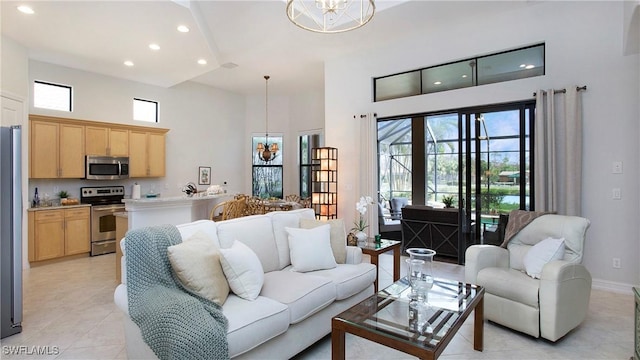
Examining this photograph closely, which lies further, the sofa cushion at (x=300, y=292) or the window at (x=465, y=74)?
the window at (x=465, y=74)

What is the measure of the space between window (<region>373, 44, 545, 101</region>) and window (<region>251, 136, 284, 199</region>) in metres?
3.84

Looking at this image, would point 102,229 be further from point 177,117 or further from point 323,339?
point 323,339

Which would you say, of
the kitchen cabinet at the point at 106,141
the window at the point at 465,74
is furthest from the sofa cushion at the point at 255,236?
the kitchen cabinet at the point at 106,141

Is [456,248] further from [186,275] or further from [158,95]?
[158,95]

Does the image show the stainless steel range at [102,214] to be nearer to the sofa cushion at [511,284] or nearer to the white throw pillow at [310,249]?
the white throw pillow at [310,249]

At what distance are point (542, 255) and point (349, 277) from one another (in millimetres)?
1709

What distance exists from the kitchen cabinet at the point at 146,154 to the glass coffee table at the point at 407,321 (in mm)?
5761

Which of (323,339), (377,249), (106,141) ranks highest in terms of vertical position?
(106,141)

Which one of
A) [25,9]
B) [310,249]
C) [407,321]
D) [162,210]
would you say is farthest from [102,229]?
[407,321]

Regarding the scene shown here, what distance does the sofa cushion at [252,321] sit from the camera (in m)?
1.80

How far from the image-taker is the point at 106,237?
5691mm

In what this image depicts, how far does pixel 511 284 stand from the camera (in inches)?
106

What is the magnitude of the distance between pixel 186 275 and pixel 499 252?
9.50 feet

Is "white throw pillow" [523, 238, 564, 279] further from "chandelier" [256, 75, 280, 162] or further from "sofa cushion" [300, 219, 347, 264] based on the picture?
"chandelier" [256, 75, 280, 162]
